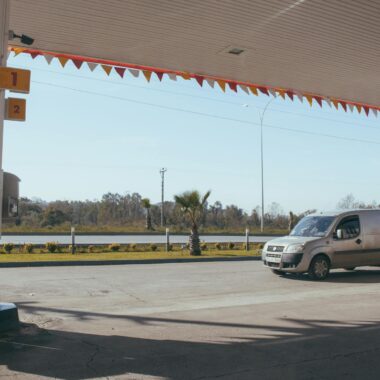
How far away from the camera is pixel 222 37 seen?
8.42 metres

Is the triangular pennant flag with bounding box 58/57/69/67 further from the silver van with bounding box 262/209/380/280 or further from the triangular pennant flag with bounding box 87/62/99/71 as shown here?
the silver van with bounding box 262/209/380/280

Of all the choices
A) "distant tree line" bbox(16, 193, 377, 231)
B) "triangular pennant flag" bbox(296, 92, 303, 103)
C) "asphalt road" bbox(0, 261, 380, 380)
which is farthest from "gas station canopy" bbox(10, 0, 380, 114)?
"distant tree line" bbox(16, 193, 377, 231)

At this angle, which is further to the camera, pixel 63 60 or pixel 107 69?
pixel 107 69

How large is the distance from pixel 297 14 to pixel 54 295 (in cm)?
709

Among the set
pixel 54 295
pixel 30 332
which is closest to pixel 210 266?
pixel 54 295

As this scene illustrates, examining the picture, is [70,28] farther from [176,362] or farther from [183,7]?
[176,362]

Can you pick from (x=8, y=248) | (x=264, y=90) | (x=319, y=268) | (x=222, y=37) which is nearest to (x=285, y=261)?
(x=319, y=268)

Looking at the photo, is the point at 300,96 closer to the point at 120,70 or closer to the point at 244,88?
the point at 244,88

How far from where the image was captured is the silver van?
1348cm

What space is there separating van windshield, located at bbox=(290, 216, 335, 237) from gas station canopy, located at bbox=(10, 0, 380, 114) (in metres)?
4.40

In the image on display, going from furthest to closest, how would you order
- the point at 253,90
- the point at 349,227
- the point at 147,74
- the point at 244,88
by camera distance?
the point at 349,227 < the point at 253,90 < the point at 244,88 < the point at 147,74

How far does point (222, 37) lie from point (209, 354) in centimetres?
487

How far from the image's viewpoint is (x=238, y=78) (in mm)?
10719

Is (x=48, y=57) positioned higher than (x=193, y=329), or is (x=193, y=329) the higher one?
(x=48, y=57)
